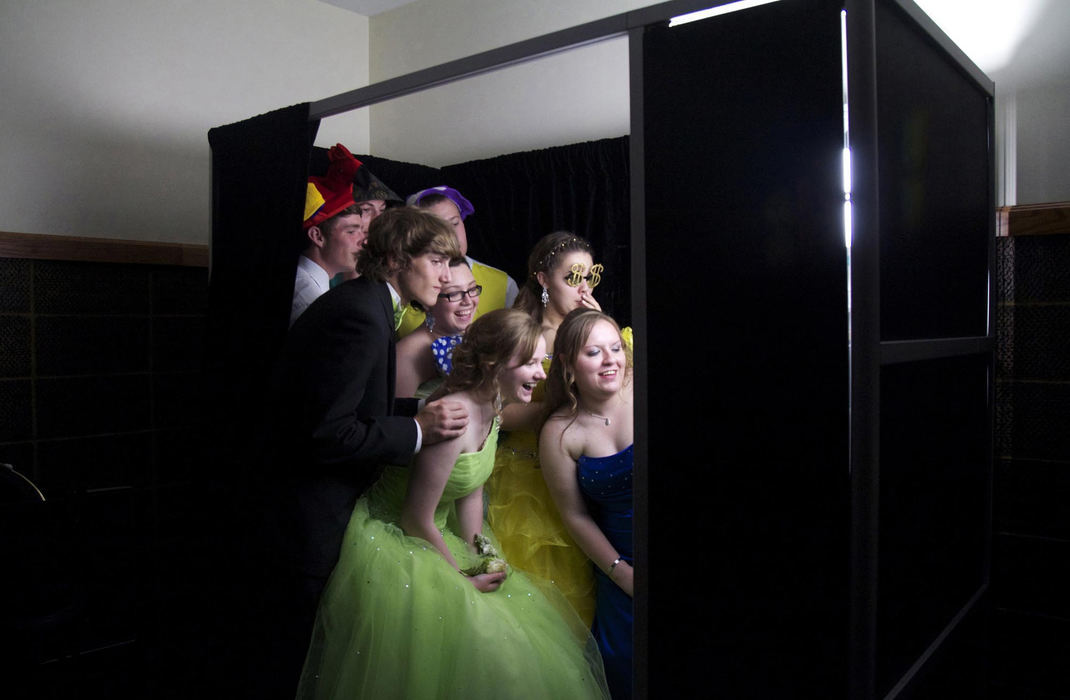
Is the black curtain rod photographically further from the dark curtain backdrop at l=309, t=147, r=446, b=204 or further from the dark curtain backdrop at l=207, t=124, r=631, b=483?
the dark curtain backdrop at l=309, t=147, r=446, b=204

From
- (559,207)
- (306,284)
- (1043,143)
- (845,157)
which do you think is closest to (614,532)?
(559,207)

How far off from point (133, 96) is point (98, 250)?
64 centimetres

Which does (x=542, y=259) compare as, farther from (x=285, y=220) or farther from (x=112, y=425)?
(x=112, y=425)

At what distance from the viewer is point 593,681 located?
5.64 ft

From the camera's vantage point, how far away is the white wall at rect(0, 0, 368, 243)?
2.94 meters

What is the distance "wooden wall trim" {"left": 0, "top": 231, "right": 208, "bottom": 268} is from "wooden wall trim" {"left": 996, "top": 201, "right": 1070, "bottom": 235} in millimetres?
2797

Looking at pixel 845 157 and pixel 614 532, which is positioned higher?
pixel 845 157

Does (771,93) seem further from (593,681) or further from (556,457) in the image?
(593,681)

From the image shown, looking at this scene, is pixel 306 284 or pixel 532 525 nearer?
pixel 532 525

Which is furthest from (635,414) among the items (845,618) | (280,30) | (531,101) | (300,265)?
(280,30)

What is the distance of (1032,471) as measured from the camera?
2.36m

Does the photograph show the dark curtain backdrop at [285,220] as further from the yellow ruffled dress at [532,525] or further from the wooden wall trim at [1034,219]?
the wooden wall trim at [1034,219]

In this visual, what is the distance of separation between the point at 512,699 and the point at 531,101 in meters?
2.08

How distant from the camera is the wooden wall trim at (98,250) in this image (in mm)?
2871
